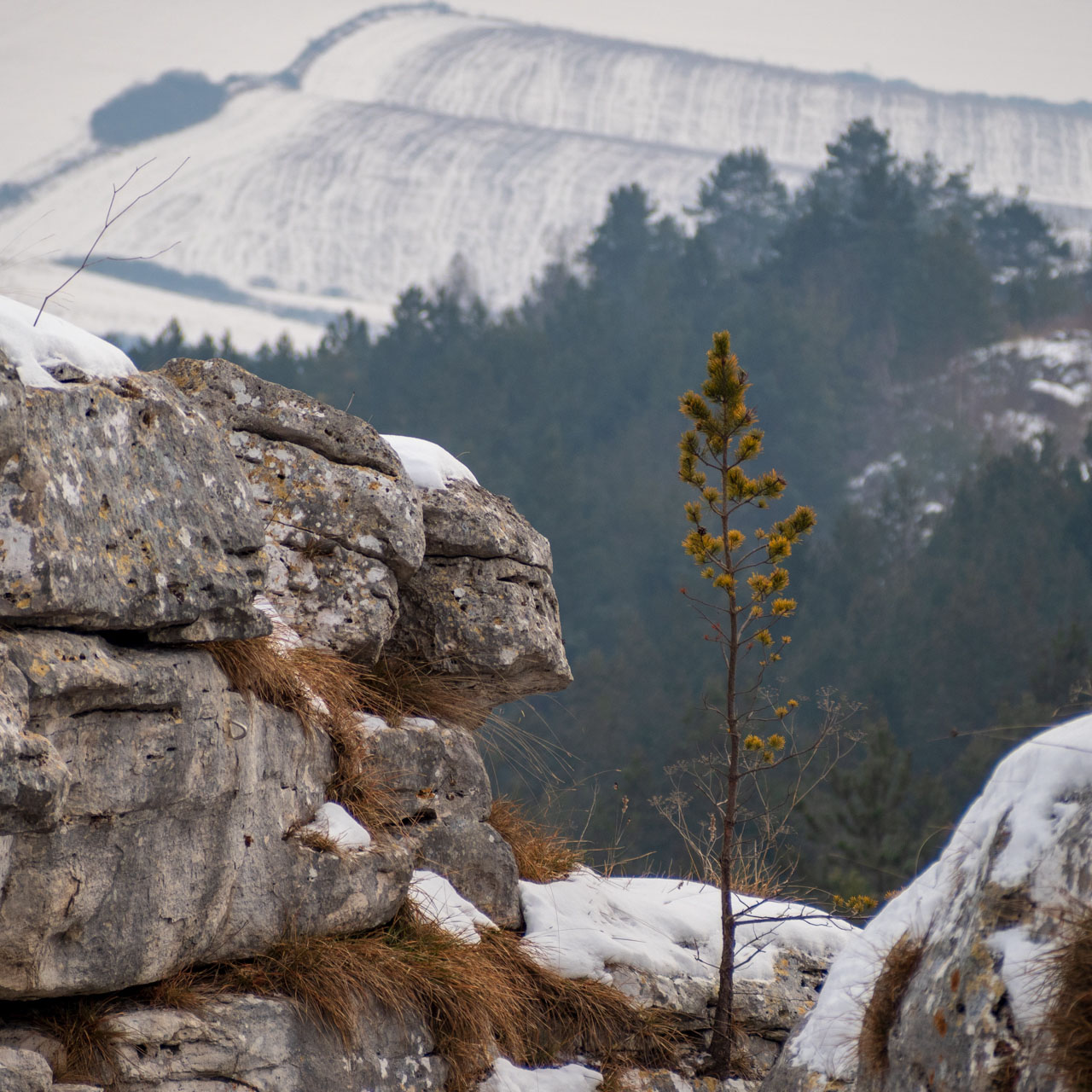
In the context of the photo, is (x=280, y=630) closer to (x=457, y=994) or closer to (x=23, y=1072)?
(x=457, y=994)

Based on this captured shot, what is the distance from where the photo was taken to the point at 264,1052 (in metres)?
3.71

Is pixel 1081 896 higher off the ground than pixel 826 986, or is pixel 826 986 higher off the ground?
pixel 1081 896

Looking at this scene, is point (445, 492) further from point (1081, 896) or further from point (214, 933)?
point (1081, 896)

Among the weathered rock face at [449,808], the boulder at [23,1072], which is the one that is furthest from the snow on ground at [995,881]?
the boulder at [23,1072]

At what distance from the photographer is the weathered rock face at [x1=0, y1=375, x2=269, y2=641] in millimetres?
3088

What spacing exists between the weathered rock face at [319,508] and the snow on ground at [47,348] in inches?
43.3

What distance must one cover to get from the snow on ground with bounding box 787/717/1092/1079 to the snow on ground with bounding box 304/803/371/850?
1.73m

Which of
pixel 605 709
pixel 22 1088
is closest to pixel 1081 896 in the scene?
pixel 22 1088

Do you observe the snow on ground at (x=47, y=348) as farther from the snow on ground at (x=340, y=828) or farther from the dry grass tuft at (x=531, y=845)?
the dry grass tuft at (x=531, y=845)

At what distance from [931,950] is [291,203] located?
68501 millimetres

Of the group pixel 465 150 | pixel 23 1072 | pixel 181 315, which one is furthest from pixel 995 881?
pixel 465 150

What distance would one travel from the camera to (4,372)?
10.0 feet

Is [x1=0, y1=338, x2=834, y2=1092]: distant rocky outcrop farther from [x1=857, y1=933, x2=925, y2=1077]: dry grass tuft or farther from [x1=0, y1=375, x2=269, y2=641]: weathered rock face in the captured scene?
[x1=857, y1=933, x2=925, y2=1077]: dry grass tuft

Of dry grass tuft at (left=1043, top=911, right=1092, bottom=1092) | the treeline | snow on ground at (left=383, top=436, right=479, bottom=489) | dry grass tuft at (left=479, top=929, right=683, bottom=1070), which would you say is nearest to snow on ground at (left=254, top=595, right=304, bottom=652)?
snow on ground at (left=383, top=436, right=479, bottom=489)
